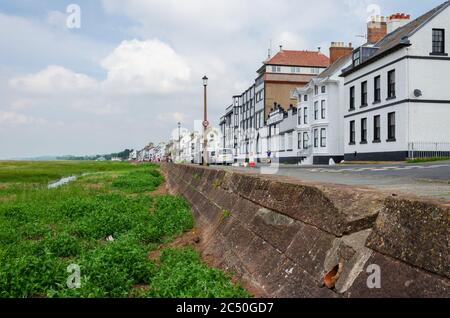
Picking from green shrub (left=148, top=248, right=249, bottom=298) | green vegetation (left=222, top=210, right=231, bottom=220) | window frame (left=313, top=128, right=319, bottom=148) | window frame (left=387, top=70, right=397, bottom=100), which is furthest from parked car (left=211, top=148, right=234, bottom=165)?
green shrub (left=148, top=248, right=249, bottom=298)

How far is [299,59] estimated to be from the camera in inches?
2891

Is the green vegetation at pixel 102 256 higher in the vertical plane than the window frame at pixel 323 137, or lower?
lower

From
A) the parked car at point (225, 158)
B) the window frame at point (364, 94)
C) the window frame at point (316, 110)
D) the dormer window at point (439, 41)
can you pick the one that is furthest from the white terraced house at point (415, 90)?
the parked car at point (225, 158)

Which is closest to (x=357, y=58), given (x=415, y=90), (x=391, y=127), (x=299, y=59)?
(x=391, y=127)

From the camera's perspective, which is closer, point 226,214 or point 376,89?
point 226,214

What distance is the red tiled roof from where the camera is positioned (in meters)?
72.1

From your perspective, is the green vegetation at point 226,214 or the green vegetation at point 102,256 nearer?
the green vegetation at point 102,256

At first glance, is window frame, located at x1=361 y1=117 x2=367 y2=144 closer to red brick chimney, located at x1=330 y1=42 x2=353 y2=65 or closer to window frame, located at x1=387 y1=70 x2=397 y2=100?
window frame, located at x1=387 y1=70 x2=397 y2=100

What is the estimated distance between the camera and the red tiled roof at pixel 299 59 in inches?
2837

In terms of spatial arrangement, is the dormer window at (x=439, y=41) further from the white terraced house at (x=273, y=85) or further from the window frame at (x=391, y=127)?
the white terraced house at (x=273, y=85)

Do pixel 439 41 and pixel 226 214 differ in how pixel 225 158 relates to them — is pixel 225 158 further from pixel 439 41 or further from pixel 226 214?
pixel 226 214

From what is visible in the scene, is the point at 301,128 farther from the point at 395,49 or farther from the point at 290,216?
the point at 290,216

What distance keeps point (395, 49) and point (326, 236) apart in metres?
30.6
